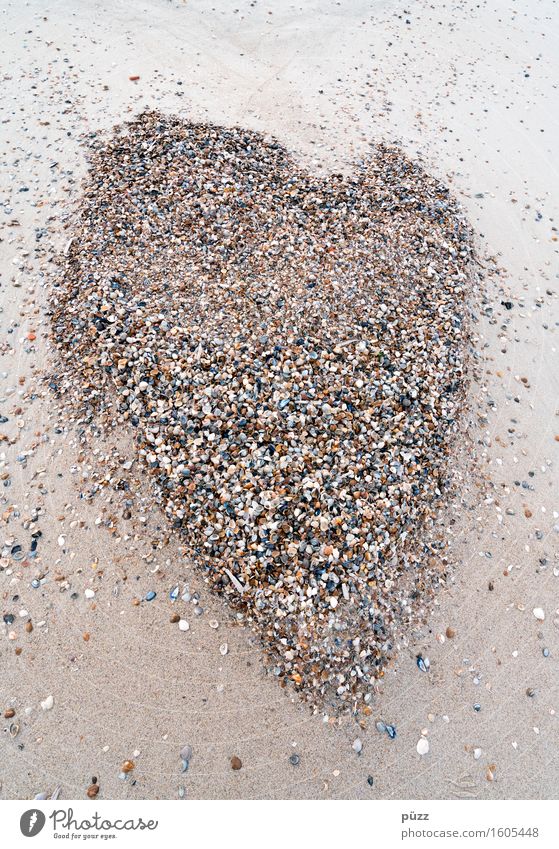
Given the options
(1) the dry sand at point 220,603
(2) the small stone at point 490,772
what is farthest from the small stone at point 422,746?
(2) the small stone at point 490,772

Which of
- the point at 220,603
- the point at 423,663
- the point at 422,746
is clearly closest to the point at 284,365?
the point at 220,603

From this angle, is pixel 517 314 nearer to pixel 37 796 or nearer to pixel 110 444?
pixel 110 444

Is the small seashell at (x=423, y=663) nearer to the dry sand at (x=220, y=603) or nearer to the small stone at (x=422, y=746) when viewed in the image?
the dry sand at (x=220, y=603)

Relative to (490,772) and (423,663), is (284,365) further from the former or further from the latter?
(490,772)

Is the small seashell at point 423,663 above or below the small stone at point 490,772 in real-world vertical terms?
above

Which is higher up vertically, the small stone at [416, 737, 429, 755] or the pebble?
the pebble

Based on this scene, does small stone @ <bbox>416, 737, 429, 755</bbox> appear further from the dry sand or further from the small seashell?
the small seashell

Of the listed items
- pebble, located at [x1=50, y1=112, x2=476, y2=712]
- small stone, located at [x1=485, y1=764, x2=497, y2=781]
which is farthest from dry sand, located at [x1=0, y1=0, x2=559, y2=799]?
pebble, located at [x1=50, y1=112, x2=476, y2=712]

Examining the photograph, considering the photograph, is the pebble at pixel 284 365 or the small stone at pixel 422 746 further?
the pebble at pixel 284 365
